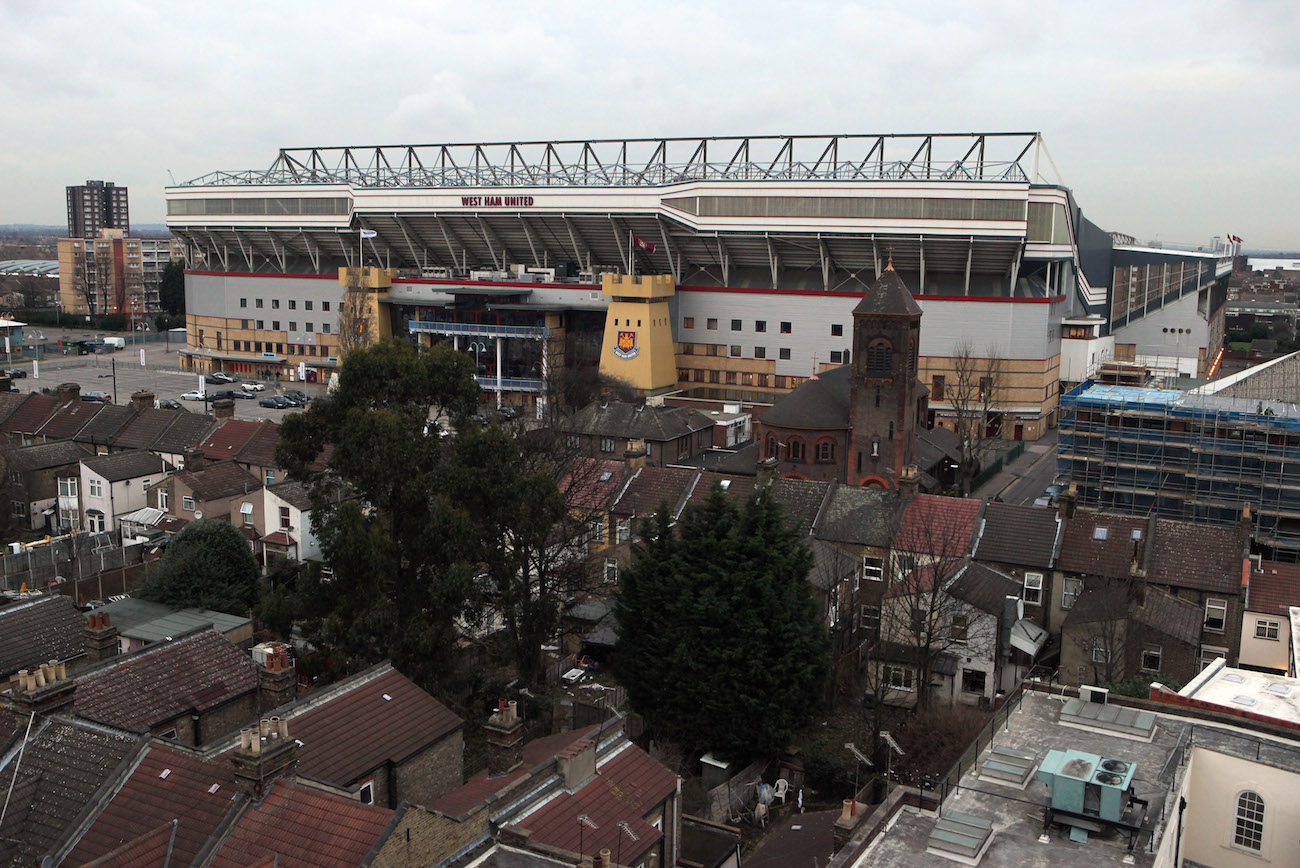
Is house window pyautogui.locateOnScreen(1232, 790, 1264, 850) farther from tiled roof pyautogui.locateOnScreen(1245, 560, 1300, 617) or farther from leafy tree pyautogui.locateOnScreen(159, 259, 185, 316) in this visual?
leafy tree pyautogui.locateOnScreen(159, 259, 185, 316)

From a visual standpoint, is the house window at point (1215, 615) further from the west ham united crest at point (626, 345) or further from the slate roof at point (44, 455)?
the west ham united crest at point (626, 345)

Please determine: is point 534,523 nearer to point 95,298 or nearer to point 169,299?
point 169,299

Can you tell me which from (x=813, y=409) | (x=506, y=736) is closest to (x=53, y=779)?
(x=506, y=736)

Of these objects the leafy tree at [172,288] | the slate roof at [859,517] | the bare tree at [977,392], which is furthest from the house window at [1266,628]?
the leafy tree at [172,288]

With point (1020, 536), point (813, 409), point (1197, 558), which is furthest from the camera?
point (813, 409)

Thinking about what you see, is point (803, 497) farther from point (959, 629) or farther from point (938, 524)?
point (959, 629)
